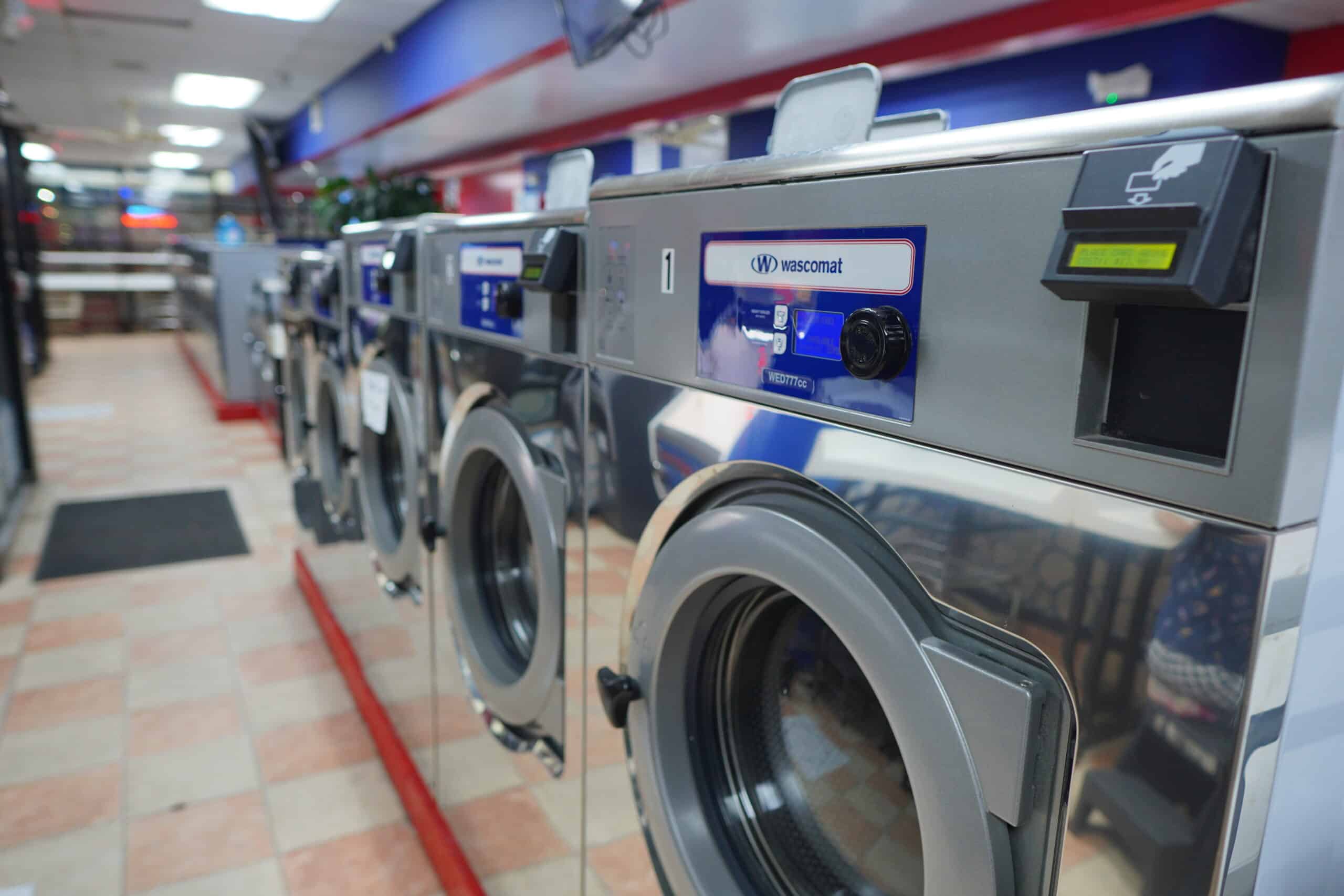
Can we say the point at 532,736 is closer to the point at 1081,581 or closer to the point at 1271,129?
the point at 1081,581

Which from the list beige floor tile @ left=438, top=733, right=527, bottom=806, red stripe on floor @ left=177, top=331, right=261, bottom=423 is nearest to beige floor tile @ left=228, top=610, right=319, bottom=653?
beige floor tile @ left=438, top=733, right=527, bottom=806

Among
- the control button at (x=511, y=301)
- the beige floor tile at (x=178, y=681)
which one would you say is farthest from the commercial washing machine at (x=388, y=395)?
the beige floor tile at (x=178, y=681)

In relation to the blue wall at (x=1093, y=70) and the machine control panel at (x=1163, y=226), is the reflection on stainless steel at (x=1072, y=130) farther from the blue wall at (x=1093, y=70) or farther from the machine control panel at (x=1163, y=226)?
the blue wall at (x=1093, y=70)

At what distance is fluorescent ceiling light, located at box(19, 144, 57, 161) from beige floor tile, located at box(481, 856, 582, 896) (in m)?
14.8

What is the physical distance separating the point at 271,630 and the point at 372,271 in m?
1.59

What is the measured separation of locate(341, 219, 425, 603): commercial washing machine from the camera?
1.84 metres

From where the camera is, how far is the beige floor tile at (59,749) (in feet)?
7.32

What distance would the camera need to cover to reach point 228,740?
2402 mm

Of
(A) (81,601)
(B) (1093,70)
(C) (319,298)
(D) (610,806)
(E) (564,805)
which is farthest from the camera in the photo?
(B) (1093,70)

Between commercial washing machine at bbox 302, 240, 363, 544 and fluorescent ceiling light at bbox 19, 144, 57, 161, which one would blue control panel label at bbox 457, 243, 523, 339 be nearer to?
commercial washing machine at bbox 302, 240, 363, 544

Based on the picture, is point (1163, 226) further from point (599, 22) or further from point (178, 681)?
point (599, 22)

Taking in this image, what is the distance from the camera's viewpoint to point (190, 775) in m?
2.24

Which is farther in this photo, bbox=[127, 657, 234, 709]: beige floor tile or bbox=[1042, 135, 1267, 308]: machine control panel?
bbox=[127, 657, 234, 709]: beige floor tile

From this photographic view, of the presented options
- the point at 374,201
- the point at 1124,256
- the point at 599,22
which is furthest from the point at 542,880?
the point at 374,201
